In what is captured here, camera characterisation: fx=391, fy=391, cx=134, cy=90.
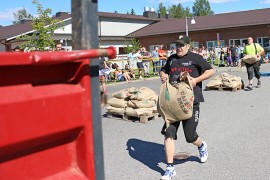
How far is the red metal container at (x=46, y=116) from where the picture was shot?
1535 mm

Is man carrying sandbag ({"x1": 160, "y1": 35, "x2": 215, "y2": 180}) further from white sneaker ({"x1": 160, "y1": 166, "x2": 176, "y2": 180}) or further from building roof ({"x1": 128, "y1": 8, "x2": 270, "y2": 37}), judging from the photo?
building roof ({"x1": 128, "y1": 8, "x2": 270, "y2": 37})

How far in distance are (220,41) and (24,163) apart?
44.4 m

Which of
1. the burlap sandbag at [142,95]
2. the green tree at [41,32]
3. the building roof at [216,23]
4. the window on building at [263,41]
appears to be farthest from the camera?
the building roof at [216,23]

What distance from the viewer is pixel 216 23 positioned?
152ft

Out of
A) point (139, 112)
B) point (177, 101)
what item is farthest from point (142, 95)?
point (177, 101)

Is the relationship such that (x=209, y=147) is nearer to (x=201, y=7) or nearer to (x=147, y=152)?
(x=147, y=152)

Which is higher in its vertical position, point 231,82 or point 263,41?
point 263,41

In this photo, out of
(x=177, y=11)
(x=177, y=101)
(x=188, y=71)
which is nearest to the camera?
(x=177, y=101)

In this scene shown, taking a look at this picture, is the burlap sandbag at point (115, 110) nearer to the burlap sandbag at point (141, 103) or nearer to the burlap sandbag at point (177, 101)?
the burlap sandbag at point (141, 103)

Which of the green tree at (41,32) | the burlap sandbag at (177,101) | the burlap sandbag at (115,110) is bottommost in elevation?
the burlap sandbag at (115,110)

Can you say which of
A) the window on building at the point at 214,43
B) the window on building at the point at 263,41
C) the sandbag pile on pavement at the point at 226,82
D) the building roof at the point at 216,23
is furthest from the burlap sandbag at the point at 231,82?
the window on building at the point at 214,43

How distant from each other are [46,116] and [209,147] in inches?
203

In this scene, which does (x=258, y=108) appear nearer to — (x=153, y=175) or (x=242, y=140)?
(x=242, y=140)

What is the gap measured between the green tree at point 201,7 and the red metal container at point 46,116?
122 m
